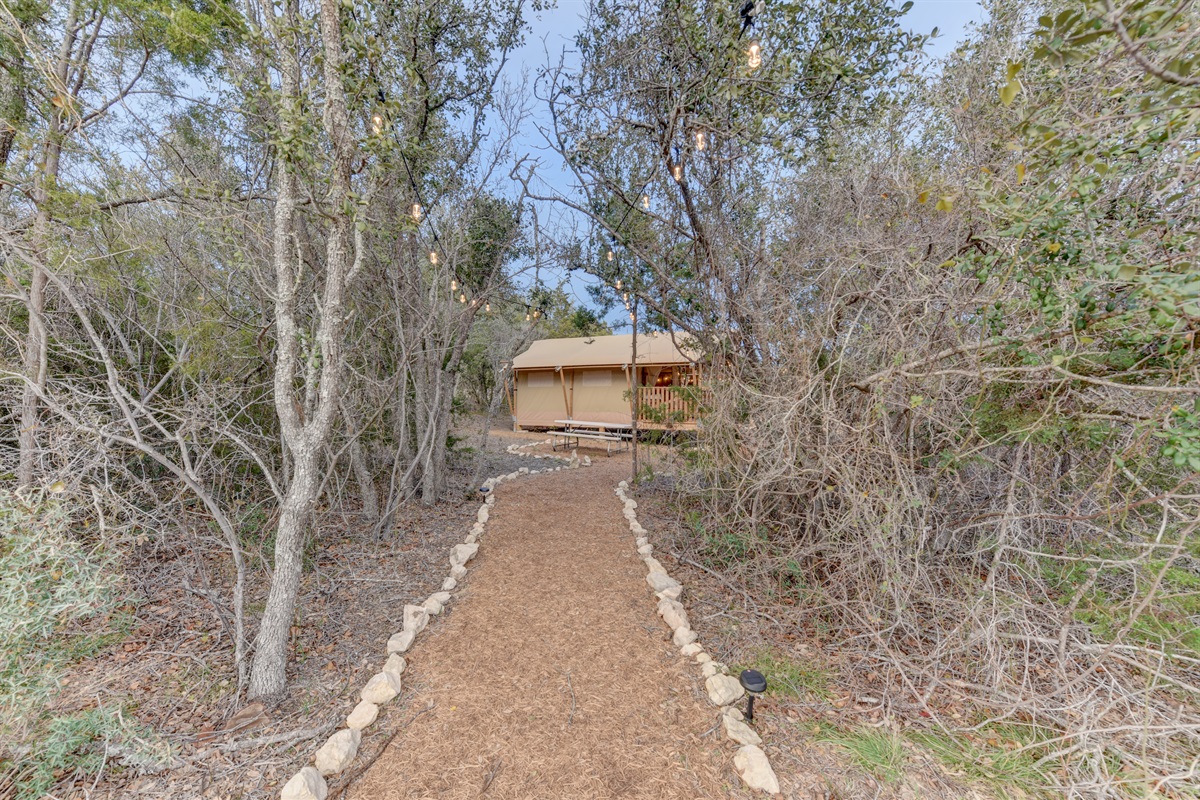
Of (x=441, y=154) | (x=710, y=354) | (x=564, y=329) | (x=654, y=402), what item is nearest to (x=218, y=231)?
(x=441, y=154)

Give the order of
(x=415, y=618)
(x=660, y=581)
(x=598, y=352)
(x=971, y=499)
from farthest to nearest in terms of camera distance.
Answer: (x=598, y=352)
(x=660, y=581)
(x=971, y=499)
(x=415, y=618)

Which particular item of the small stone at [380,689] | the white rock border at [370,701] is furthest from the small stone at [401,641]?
the small stone at [380,689]

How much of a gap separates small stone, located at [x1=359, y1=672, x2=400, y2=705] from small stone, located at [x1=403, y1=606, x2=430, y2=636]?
0.48 m

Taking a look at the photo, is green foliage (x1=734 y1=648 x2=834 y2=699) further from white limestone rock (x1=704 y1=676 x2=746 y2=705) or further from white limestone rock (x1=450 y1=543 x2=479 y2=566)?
white limestone rock (x1=450 y1=543 x2=479 y2=566)

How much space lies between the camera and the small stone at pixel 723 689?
2.29 m

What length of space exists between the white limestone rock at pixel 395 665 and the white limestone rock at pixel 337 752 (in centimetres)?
44

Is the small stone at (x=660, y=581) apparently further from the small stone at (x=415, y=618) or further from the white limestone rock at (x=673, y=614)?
the small stone at (x=415, y=618)

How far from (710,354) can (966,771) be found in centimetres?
337

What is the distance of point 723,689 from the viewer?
7.61 feet

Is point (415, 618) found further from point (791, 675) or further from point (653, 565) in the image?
point (791, 675)

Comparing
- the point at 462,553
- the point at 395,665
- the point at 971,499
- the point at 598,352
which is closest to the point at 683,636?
the point at 395,665

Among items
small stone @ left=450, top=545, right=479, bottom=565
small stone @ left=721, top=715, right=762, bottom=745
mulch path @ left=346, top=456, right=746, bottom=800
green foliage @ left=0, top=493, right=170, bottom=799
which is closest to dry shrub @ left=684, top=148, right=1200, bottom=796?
small stone @ left=721, top=715, right=762, bottom=745

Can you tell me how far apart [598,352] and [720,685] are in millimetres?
10731

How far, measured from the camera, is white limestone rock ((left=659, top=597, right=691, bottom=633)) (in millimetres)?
2940
